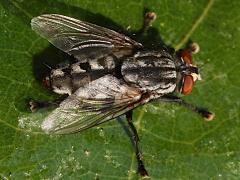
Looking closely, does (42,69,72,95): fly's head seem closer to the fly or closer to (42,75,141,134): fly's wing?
the fly

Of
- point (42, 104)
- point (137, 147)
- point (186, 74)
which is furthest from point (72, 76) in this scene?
point (186, 74)

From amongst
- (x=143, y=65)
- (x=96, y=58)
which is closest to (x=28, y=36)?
(x=96, y=58)

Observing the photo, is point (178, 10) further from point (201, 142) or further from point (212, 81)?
point (201, 142)

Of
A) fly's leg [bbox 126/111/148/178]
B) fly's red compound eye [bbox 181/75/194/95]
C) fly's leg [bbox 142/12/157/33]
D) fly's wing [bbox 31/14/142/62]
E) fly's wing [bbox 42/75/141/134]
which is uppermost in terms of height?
fly's leg [bbox 142/12/157/33]

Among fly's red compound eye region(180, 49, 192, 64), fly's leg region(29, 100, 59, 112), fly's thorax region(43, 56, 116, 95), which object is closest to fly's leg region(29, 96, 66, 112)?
fly's leg region(29, 100, 59, 112)

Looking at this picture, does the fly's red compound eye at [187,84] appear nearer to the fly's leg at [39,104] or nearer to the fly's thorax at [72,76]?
the fly's thorax at [72,76]

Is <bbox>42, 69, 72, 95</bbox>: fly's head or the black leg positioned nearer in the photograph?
<bbox>42, 69, 72, 95</bbox>: fly's head

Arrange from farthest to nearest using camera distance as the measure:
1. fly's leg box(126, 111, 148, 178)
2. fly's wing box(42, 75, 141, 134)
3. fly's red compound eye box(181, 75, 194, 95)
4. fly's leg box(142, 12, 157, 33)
A: fly's leg box(142, 12, 157, 33), fly's red compound eye box(181, 75, 194, 95), fly's leg box(126, 111, 148, 178), fly's wing box(42, 75, 141, 134)
